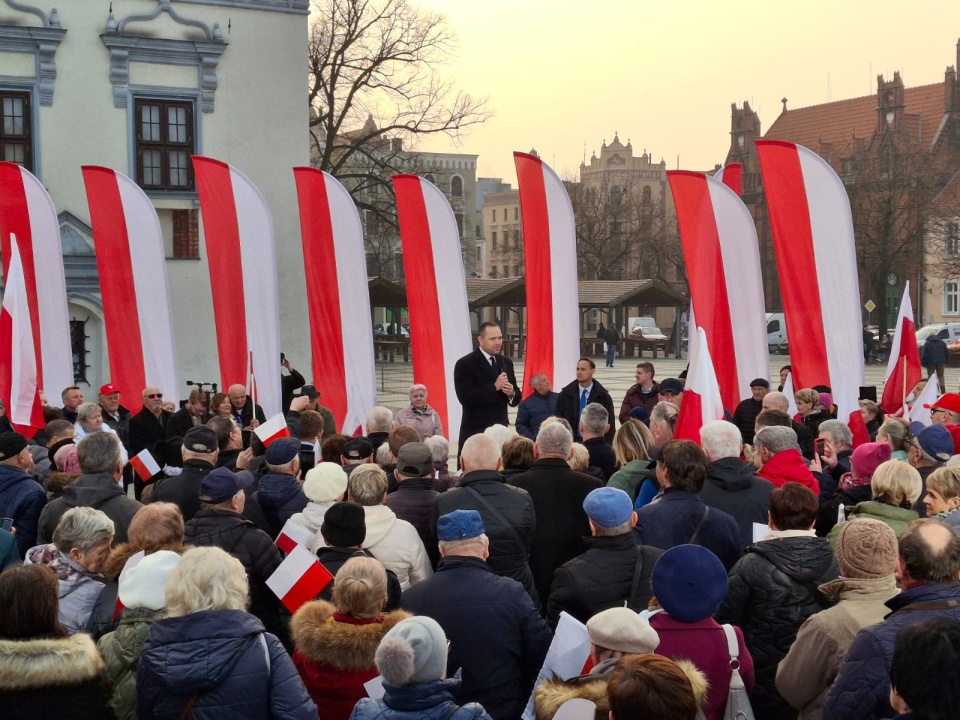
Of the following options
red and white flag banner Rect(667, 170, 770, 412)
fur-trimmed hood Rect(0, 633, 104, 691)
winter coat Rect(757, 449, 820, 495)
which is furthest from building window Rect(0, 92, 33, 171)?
fur-trimmed hood Rect(0, 633, 104, 691)

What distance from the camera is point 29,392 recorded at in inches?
447

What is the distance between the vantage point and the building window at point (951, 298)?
64875 millimetres

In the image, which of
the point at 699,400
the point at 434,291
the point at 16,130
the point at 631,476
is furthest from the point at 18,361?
the point at 16,130

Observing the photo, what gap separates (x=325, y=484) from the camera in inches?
231

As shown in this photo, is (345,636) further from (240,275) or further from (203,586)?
(240,275)

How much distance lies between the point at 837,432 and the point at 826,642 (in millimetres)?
3811

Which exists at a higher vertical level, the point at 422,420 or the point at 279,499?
the point at 422,420

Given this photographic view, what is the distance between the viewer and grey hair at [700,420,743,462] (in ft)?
20.5

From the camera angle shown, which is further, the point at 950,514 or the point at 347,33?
the point at 347,33

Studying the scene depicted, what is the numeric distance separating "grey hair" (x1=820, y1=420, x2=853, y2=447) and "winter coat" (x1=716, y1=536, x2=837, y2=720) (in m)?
3.06

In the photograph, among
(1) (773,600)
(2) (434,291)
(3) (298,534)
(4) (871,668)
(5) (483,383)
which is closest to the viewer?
(4) (871,668)

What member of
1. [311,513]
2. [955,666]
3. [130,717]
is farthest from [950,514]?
[130,717]

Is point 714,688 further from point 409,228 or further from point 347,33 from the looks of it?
point 347,33

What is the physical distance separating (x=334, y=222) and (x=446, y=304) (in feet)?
5.70
